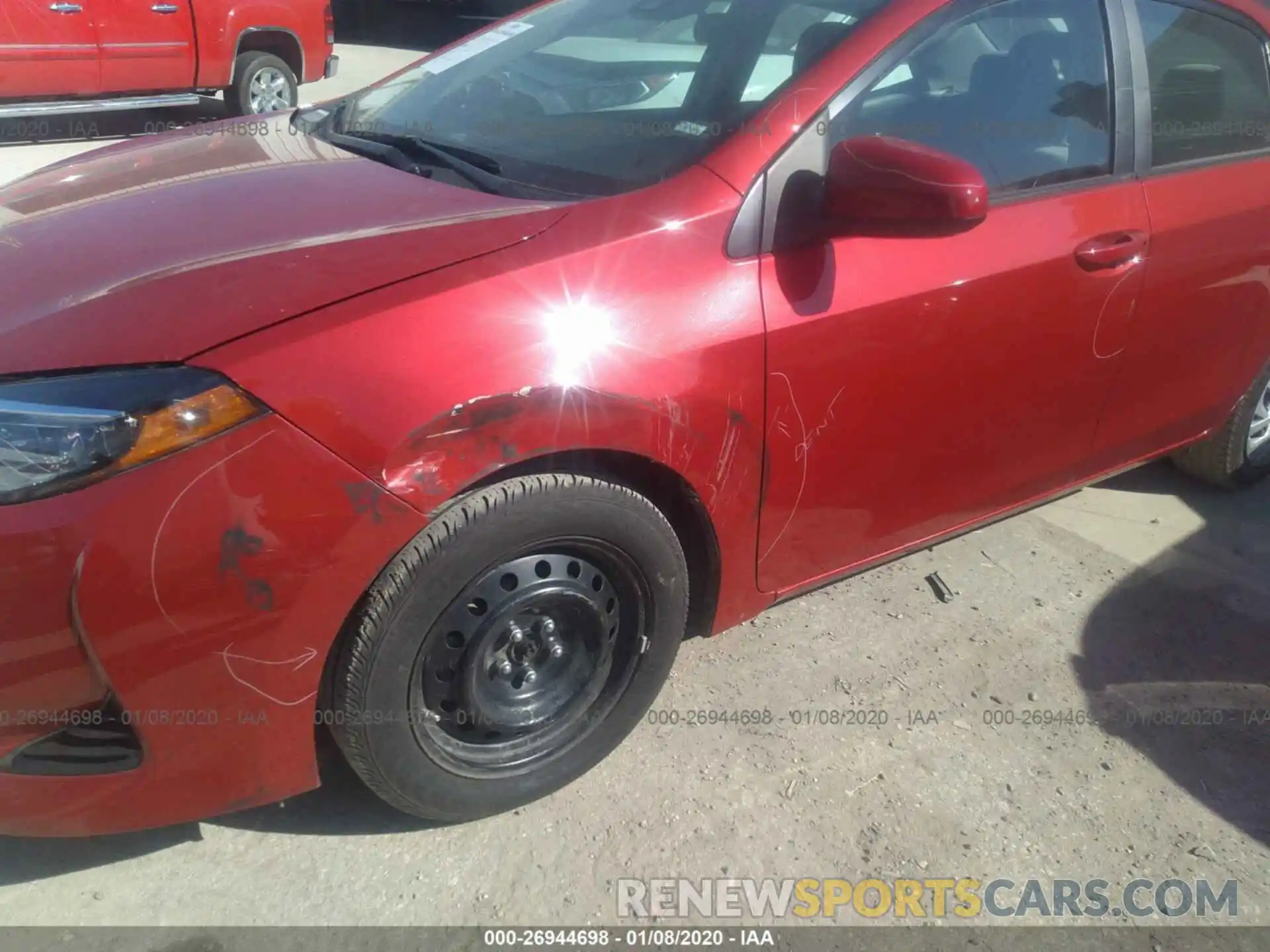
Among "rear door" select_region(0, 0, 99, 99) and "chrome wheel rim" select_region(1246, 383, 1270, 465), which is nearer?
"chrome wheel rim" select_region(1246, 383, 1270, 465)

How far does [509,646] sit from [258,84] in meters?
8.23

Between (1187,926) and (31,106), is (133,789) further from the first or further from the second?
(31,106)

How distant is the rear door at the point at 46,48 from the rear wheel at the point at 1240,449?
24.8 feet

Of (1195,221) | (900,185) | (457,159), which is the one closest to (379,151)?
(457,159)

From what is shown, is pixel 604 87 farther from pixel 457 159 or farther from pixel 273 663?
pixel 273 663

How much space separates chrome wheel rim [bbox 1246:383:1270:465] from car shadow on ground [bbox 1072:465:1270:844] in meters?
0.23

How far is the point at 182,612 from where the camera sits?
1735mm

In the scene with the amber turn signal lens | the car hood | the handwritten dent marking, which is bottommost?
the handwritten dent marking

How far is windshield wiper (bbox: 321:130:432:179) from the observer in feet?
8.17

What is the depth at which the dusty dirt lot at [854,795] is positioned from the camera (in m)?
2.15

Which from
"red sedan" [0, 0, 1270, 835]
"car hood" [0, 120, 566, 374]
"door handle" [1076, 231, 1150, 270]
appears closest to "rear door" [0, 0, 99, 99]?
"red sedan" [0, 0, 1270, 835]

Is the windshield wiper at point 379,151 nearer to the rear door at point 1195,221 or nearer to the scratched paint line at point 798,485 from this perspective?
the scratched paint line at point 798,485

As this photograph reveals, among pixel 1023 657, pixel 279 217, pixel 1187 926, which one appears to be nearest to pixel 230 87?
pixel 279 217

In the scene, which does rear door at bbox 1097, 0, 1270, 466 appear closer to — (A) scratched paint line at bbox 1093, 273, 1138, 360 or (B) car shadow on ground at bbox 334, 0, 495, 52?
(A) scratched paint line at bbox 1093, 273, 1138, 360
